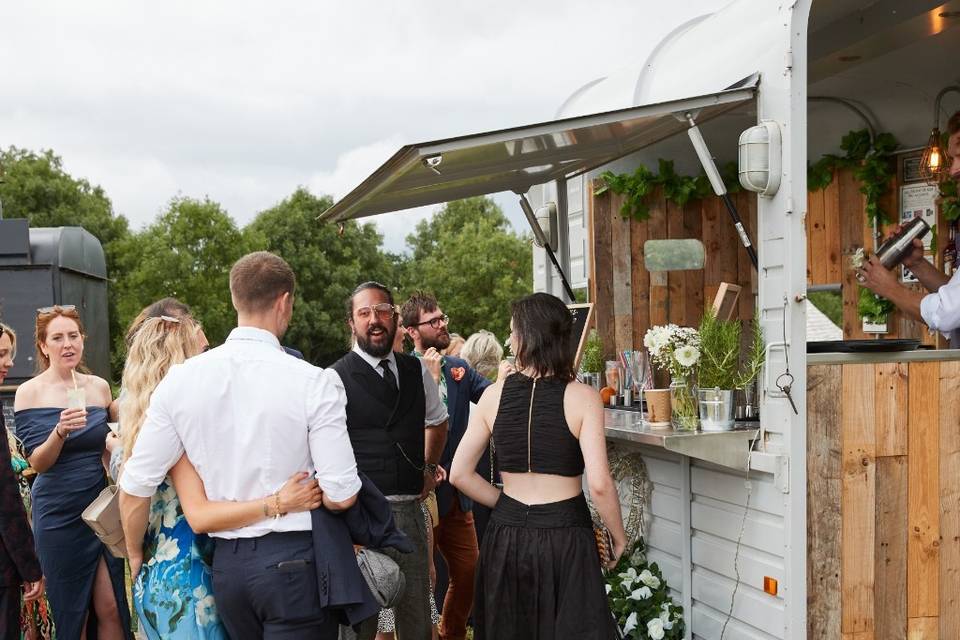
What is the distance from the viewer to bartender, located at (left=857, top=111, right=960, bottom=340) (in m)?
3.66

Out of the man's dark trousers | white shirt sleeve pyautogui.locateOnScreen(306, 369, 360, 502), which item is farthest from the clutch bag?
white shirt sleeve pyautogui.locateOnScreen(306, 369, 360, 502)

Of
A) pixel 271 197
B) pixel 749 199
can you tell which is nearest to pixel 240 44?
pixel 271 197

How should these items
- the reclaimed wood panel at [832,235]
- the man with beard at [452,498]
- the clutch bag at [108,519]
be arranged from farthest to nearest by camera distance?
1. the reclaimed wood panel at [832,235]
2. the man with beard at [452,498]
3. the clutch bag at [108,519]

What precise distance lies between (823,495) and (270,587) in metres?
2.05

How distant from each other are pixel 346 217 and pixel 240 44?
4576 centimetres

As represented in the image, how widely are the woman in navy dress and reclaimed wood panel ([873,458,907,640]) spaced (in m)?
3.48

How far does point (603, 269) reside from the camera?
5.96 metres

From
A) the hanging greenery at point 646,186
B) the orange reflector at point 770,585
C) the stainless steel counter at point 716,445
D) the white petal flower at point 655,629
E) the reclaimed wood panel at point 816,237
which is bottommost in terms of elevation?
the white petal flower at point 655,629

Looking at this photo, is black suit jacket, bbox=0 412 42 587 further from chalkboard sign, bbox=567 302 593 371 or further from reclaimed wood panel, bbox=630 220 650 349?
reclaimed wood panel, bbox=630 220 650 349

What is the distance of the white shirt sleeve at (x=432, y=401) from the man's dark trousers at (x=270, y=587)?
164 centimetres

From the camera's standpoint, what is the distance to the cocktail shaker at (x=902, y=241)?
4031 millimetres

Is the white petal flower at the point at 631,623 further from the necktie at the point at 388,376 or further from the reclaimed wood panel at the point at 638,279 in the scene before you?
the reclaimed wood panel at the point at 638,279

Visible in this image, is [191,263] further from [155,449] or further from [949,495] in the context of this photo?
[949,495]

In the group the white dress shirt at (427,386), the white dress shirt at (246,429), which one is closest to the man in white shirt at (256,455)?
the white dress shirt at (246,429)
